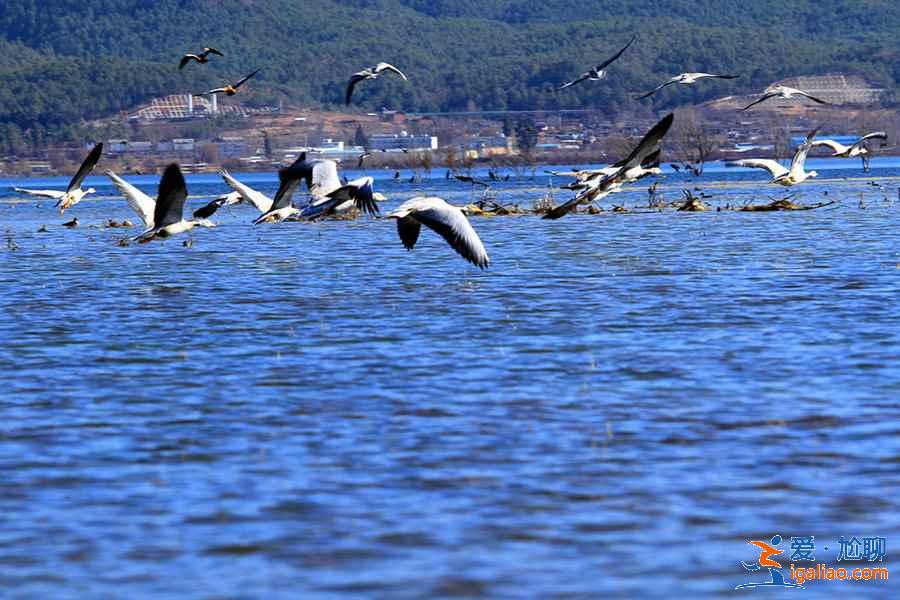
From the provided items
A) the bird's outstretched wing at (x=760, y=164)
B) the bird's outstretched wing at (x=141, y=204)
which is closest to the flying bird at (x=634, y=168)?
the bird's outstretched wing at (x=760, y=164)

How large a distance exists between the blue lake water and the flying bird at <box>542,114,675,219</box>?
1.49 m

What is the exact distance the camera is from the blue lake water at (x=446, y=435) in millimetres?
8469

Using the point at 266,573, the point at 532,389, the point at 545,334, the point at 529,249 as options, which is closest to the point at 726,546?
the point at 266,573

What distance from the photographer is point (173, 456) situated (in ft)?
36.5

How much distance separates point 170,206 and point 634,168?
6718 millimetres

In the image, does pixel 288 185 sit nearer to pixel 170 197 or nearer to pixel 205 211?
pixel 205 211

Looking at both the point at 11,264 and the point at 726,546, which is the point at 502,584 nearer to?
the point at 726,546

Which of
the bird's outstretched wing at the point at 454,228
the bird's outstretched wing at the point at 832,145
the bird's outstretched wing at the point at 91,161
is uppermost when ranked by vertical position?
the bird's outstretched wing at the point at 91,161

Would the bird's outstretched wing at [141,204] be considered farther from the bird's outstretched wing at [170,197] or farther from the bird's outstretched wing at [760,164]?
the bird's outstretched wing at [760,164]

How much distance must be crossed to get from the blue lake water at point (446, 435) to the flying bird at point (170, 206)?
100 centimetres

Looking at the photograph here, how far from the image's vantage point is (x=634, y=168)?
78.1ft

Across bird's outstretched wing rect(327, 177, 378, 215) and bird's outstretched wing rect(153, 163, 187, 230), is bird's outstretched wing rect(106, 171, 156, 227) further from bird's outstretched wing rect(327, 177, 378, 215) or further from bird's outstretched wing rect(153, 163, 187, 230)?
bird's outstretched wing rect(327, 177, 378, 215)

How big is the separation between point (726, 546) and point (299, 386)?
6.19 m

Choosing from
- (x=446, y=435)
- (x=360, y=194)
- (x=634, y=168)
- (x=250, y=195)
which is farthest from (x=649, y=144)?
(x=446, y=435)
